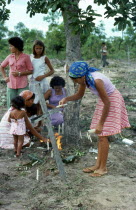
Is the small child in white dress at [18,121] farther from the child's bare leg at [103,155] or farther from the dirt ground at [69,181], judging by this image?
the child's bare leg at [103,155]

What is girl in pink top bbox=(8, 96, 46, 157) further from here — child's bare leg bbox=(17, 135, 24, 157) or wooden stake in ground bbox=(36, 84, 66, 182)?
wooden stake in ground bbox=(36, 84, 66, 182)

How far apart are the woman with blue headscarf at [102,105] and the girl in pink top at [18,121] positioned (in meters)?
1.00

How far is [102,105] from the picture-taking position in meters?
3.96

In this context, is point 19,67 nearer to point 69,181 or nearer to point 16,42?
point 16,42

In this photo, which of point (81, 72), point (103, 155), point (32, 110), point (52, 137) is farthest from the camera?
point (32, 110)

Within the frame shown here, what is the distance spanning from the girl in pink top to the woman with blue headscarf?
1.00 metres

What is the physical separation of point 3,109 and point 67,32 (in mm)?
3676

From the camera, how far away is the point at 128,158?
4750mm

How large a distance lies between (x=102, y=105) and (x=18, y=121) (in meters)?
1.45

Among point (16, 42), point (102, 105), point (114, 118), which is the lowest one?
point (114, 118)

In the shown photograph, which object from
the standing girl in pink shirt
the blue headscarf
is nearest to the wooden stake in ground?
the blue headscarf

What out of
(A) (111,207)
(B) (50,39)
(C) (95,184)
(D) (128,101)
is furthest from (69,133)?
A: (B) (50,39)

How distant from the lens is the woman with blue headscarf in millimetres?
3668

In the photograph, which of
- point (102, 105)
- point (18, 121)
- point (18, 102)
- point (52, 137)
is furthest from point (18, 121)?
point (102, 105)
